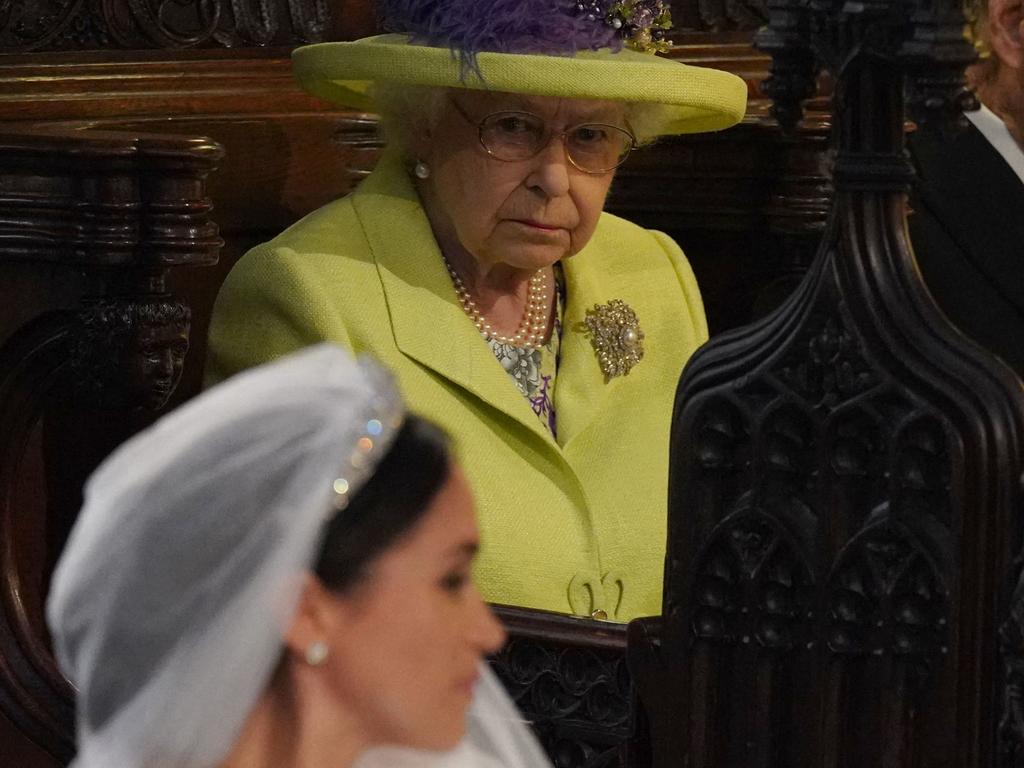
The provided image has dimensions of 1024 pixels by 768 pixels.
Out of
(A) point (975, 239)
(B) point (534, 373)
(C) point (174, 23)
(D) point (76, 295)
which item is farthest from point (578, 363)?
(C) point (174, 23)

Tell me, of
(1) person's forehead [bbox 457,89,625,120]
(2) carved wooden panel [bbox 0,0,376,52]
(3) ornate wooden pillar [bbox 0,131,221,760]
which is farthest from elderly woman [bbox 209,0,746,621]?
(2) carved wooden panel [bbox 0,0,376,52]

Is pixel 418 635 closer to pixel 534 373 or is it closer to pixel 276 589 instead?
pixel 276 589

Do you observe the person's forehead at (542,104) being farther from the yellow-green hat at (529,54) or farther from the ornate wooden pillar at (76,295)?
the ornate wooden pillar at (76,295)

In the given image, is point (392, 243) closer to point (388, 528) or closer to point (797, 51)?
point (797, 51)

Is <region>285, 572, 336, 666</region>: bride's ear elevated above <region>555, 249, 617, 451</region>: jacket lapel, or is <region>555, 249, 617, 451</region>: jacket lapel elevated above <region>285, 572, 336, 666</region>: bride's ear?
<region>555, 249, 617, 451</region>: jacket lapel

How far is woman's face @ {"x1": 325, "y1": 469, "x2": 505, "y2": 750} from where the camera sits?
4.27 feet

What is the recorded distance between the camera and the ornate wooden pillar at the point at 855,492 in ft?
5.51

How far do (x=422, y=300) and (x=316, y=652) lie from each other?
5.37ft

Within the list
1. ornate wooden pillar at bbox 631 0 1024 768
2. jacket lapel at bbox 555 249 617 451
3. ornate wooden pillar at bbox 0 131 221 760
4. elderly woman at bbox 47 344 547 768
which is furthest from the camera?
jacket lapel at bbox 555 249 617 451

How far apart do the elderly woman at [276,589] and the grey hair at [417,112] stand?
1.63m

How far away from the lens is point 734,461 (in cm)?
184

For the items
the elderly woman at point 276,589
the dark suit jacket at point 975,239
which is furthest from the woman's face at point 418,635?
the dark suit jacket at point 975,239

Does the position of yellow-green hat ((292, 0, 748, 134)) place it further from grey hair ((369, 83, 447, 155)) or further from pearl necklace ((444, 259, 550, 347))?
pearl necklace ((444, 259, 550, 347))

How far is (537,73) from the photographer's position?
2758mm
